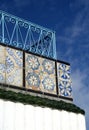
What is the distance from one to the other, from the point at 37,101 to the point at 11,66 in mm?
1722

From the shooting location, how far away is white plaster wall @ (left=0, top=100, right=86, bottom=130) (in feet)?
47.6

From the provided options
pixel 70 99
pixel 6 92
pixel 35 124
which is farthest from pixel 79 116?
pixel 6 92

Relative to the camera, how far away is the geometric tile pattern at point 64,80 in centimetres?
1723

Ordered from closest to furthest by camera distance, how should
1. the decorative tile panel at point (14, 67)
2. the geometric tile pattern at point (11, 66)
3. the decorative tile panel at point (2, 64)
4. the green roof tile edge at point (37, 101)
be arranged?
1. the green roof tile edge at point (37, 101)
2. the decorative tile panel at point (2, 64)
3. the geometric tile pattern at point (11, 66)
4. the decorative tile panel at point (14, 67)

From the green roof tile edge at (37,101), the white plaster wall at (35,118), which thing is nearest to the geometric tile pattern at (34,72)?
the green roof tile edge at (37,101)

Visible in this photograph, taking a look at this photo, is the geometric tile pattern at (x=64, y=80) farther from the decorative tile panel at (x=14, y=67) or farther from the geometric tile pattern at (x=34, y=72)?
the decorative tile panel at (x=14, y=67)

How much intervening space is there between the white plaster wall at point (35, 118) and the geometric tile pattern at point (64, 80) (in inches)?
41.6

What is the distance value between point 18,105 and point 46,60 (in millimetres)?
2984

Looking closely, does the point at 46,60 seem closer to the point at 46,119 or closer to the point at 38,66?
the point at 38,66

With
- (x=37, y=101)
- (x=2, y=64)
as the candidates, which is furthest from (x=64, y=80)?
(x=2, y=64)

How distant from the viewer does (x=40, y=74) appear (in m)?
16.8

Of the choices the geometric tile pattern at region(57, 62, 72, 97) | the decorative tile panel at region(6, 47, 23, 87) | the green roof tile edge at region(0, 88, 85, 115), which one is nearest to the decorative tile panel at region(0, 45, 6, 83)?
the decorative tile panel at region(6, 47, 23, 87)

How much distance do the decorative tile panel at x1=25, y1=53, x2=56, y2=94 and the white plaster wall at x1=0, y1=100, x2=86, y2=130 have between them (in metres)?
1.07

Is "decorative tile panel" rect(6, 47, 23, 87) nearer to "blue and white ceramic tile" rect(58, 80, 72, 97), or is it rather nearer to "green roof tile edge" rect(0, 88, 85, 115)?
"green roof tile edge" rect(0, 88, 85, 115)
